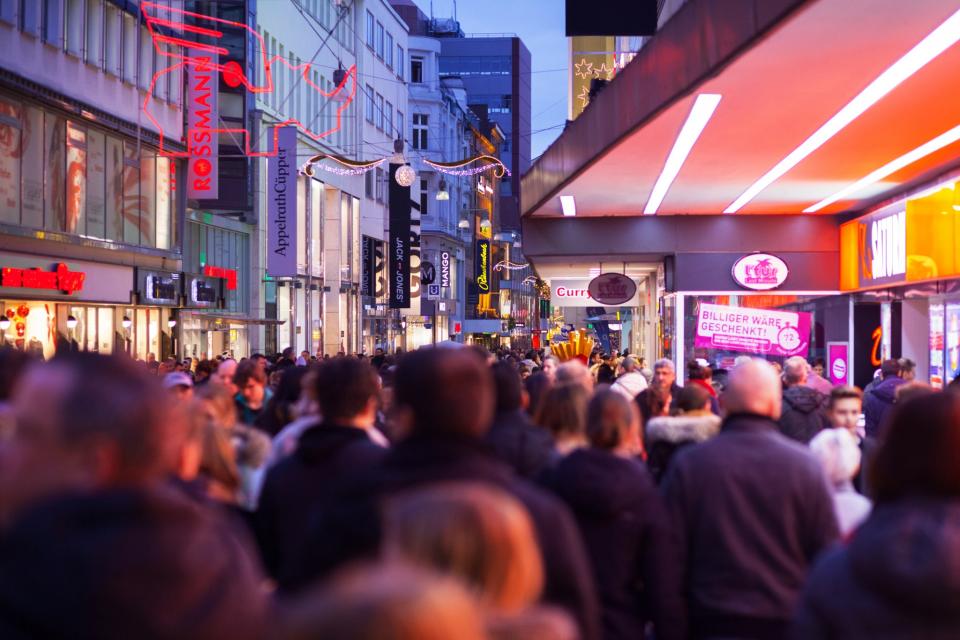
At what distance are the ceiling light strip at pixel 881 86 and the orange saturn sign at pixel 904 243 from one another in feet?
6.60

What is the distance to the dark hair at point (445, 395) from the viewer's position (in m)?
3.53

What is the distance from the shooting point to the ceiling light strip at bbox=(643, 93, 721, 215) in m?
11.4

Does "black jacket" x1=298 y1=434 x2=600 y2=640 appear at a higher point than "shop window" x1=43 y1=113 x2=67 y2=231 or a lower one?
lower

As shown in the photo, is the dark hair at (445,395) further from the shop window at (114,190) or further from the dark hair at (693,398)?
A: the shop window at (114,190)

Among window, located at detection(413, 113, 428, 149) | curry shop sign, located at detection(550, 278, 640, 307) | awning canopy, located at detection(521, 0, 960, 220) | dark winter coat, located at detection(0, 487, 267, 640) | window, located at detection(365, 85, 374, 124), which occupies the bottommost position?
dark winter coat, located at detection(0, 487, 267, 640)

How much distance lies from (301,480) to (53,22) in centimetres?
2453

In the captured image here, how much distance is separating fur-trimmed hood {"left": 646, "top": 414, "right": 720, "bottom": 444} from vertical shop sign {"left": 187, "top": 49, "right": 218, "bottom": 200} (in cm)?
2781

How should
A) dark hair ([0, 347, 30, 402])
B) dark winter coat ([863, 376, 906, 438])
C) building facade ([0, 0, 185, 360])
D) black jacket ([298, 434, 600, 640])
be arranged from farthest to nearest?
building facade ([0, 0, 185, 360]) → dark winter coat ([863, 376, 906, 438]) → dark hair ([0, 347, 30, 402]) → black jacket ([298, 434, 600, 640])

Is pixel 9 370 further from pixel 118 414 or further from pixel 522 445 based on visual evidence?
pixel 118 414

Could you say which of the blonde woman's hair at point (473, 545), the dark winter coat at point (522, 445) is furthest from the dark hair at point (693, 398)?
the blonde woman's hair at point (473, 545)

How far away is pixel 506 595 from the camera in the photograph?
7.20ft

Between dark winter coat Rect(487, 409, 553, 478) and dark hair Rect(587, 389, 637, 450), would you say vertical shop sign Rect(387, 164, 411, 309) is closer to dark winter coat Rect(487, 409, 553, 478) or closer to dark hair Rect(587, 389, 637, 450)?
dark winter coat Rect(487, 409, 553, 478)

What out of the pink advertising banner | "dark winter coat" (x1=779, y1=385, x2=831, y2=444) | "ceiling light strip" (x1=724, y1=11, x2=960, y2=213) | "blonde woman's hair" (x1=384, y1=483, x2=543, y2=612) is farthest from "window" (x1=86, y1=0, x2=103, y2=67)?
"blonde woman's hair" (x1=384, y1=483, x2=543, y2=612)

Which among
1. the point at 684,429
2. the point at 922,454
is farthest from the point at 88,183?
the point at 922,454
